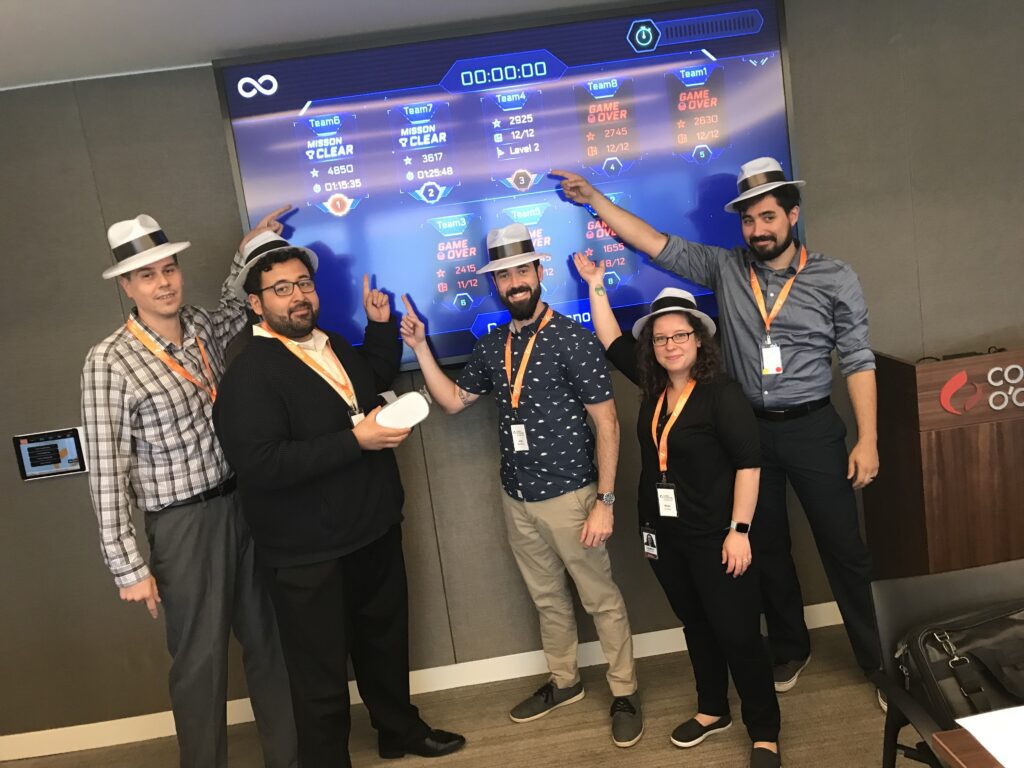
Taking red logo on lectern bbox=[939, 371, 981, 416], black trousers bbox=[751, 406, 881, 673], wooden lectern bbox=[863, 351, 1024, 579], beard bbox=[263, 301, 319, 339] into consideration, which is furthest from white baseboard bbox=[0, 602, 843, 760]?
beard bbox=[263, 301, 319, 339]

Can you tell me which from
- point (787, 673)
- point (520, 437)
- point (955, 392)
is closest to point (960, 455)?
point (955, 392)

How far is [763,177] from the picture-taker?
2.68 meters

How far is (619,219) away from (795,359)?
863 millimetres

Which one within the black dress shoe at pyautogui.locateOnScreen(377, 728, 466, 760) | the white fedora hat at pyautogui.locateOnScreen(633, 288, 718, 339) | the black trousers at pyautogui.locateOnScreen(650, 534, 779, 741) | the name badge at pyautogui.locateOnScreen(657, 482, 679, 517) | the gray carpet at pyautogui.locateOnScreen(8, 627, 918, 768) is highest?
the white fedora hat at pyautogui.locateOnScreen(633, 288, 718, 339)

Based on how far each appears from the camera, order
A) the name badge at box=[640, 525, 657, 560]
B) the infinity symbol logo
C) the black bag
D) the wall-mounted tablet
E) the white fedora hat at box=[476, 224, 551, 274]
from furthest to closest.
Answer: the wall-mounted tablet
the infinity symbol logo
the white fedora hat at box=[476, 224, 551, 274]
the name badge at box=[640, 525, 657, 560]
the black bag

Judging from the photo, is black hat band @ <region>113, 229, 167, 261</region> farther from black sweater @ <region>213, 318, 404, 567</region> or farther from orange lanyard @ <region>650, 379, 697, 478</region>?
A: orange lanyard @ <region>650, 379, 697, 478</region>

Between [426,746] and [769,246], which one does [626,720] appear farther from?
[769,246]

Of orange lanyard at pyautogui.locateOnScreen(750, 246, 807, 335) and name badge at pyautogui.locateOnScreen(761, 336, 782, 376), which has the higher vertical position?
orange lanyard at pyautogui.locateOnScreen(750, 246, 807, 335)

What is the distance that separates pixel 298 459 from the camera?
2.26m

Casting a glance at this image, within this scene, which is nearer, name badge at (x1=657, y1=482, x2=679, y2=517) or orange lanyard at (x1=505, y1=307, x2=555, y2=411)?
name badge at (x1=657, y1=482, x2=679, y2=517)

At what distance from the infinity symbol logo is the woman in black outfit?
5.78 ft

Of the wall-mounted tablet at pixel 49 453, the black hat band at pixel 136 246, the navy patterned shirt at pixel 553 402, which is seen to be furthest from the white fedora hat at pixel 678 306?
the wall-mounted tablet at pixel 49 453

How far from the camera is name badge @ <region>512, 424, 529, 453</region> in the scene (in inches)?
106

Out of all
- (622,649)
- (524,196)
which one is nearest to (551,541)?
(622,649)
